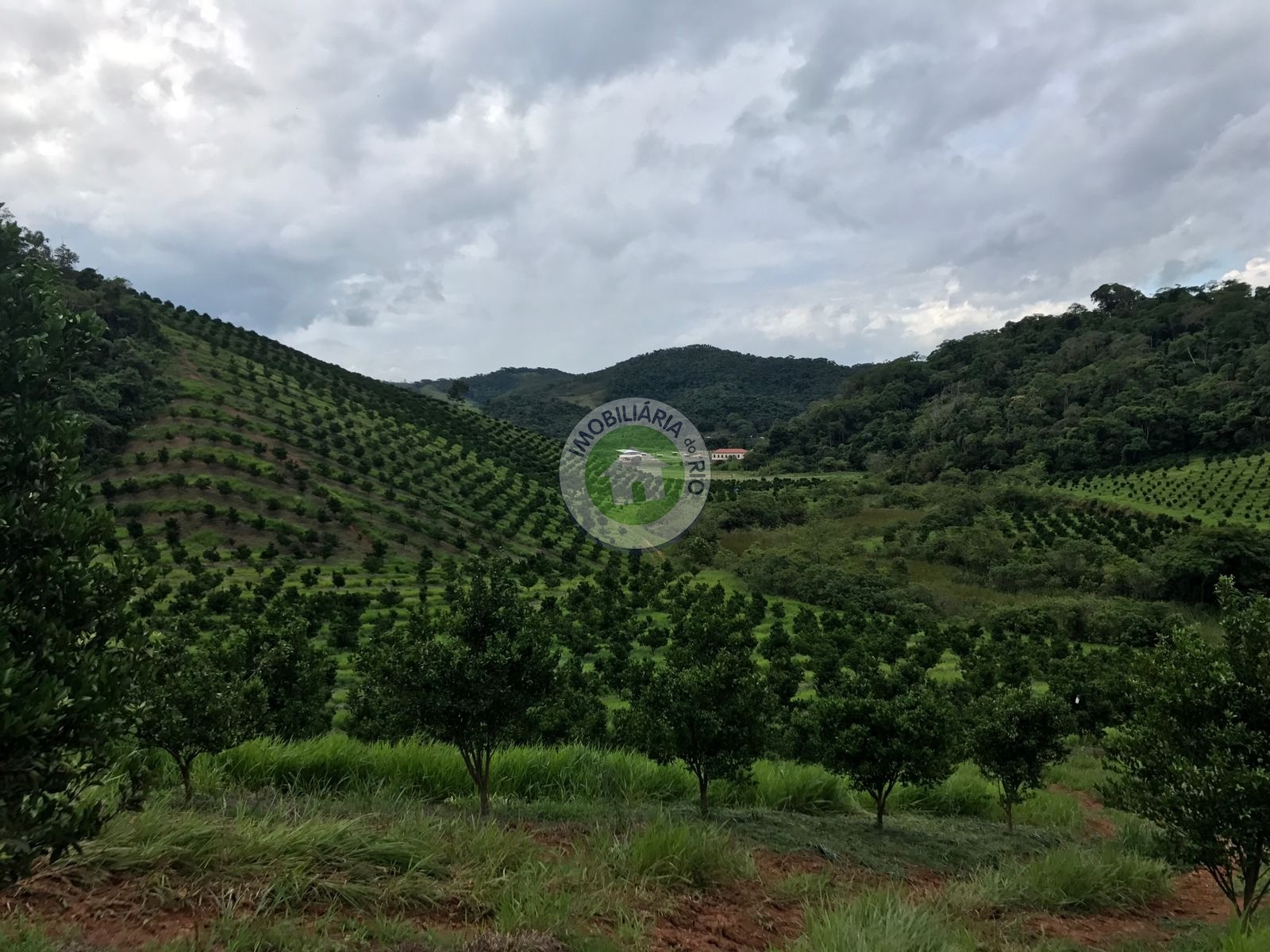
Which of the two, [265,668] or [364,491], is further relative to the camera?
[364,491]

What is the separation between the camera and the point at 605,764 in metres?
12.7

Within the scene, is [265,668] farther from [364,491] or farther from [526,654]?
[364,491]

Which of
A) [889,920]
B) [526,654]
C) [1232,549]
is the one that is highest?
[526,654]

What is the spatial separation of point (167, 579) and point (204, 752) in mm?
36426

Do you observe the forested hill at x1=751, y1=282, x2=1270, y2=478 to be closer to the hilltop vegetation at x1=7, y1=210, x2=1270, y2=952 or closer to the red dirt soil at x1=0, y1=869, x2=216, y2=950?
the hilltop vegetation at x1=7, y1=210, x2=1270, y2=952

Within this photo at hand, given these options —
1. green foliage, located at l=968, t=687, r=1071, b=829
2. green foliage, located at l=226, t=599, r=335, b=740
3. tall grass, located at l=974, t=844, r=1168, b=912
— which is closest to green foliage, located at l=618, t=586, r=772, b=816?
tall grass, located at l=974, t=844, r=1168, b=912

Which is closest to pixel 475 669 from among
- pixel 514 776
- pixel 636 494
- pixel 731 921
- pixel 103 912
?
pixel 514 776

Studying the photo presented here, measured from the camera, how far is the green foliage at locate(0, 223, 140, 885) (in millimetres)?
4035

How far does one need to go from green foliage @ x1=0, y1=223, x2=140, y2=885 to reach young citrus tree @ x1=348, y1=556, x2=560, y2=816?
5600 millimetres

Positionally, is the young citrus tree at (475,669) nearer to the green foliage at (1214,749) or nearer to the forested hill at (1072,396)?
the green foliage at (1214,749)

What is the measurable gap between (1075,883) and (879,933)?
19.2ft

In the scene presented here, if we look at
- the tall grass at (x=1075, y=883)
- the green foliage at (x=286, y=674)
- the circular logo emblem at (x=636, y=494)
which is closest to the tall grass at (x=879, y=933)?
the tall grass at (x=1075, y=883)

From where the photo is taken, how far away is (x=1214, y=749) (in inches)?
335

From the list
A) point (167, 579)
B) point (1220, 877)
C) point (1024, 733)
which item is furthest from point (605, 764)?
point (167, 579)
